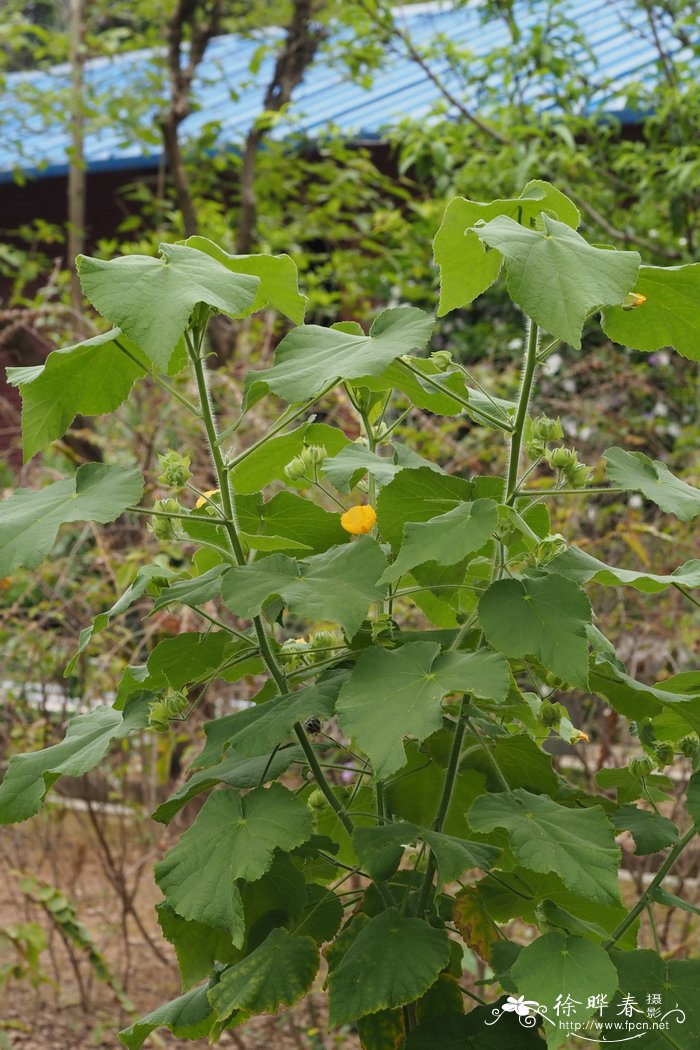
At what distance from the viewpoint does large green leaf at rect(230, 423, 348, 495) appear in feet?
4.28

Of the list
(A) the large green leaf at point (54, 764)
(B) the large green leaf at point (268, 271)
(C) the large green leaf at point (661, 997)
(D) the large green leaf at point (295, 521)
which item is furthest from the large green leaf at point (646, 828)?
(B) the large green leaf at point (268, 271)

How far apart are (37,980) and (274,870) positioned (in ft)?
7.53

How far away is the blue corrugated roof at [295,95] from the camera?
5898 mm

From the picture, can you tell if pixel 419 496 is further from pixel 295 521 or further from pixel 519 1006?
pixel 519 1006

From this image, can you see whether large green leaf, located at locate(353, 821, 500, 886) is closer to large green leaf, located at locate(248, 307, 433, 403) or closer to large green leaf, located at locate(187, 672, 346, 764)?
→ large green leaf, located at locate(187, 672, 346, 764)

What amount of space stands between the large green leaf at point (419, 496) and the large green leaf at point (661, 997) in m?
0.49

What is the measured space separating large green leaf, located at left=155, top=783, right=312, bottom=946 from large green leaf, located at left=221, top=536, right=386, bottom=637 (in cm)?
19

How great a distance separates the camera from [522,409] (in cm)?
115

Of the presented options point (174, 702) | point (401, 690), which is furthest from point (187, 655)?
point (401, 690)

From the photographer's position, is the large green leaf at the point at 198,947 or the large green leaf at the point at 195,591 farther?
the large green leaf at the point at 198,947

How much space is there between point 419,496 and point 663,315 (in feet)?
1.03

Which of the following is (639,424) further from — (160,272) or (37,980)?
(160,272)

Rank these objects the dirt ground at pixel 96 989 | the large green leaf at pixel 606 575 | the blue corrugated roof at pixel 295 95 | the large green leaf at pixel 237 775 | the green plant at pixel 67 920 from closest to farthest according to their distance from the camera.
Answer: the large green leaf at pixel 606 575 < the large green leaf at pixel 237 775 < the green plant at pixel 67 920 < the dirt ground at pixel 96 989 < the blue corrugated roof at pixel 295 95

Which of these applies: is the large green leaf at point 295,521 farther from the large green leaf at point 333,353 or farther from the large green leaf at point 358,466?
the large green leaf at point 333,353
